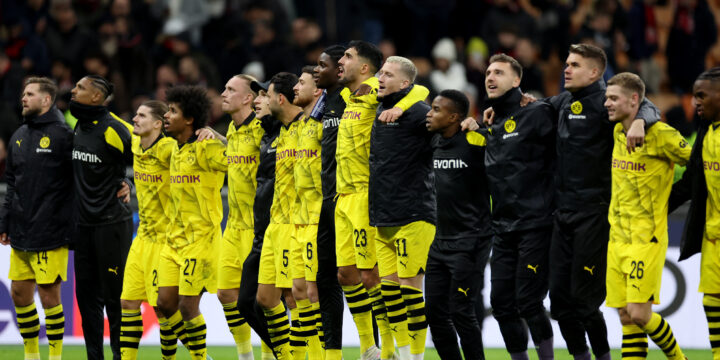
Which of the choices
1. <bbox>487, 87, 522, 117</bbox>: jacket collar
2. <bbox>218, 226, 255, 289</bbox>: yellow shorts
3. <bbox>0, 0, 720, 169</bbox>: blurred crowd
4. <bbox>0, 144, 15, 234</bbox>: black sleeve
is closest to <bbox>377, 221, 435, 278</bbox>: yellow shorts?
<bbox>487, 87, 522, 117</bbox>: jacket collar

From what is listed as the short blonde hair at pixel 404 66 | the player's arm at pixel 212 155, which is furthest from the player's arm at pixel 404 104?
the player's arm at pixel 212 155

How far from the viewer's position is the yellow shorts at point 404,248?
940 centimetres

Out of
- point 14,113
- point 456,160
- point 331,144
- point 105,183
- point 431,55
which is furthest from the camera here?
point 431,55

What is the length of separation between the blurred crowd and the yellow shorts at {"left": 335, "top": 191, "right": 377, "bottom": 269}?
6411mm

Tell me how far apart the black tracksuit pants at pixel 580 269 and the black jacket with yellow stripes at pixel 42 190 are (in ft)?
15.5

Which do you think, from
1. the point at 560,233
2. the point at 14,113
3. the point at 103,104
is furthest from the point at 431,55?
the point at 560,233

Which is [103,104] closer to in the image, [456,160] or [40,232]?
[40,232]

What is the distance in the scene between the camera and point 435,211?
9672 millimetres

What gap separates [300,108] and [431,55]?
7.93 meters

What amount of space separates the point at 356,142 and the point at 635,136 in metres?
2.44

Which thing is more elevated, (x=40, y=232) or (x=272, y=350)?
(x=40, y=232)

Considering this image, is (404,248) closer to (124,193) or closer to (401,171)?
(401,171)

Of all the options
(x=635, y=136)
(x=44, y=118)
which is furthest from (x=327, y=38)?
(x=635, y=136)

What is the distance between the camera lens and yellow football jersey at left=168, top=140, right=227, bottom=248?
10.2 meters
